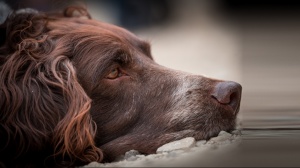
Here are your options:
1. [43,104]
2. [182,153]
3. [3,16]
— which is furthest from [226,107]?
[3,16]

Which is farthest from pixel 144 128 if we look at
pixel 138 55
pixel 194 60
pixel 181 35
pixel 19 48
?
pixel 181 35

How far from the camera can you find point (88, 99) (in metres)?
3.67

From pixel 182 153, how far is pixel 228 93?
2.24ft

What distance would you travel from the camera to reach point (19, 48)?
383 centimetres

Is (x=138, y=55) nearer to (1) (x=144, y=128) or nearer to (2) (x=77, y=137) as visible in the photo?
(1) (x=144, y=128)

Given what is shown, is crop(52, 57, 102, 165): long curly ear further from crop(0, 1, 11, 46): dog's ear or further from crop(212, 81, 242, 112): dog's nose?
crop(212, 81, 242, 112): dog's nose

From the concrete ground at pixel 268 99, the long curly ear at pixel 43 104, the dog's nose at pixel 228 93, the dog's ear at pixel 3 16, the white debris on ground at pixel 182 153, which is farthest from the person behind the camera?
the dog's ear at pixel 3 16

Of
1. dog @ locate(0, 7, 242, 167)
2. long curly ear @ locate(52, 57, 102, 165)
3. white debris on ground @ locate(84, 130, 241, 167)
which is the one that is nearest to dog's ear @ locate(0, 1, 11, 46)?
dog @ locate(0, 7, 242, 167)

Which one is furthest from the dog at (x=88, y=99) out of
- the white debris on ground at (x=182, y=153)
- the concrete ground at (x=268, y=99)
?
the concrete ground at (x=268, y=99)

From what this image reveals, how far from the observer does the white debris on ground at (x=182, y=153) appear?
9.50 ft

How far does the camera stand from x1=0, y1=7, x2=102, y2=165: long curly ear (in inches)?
136

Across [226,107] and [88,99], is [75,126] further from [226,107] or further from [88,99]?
[226,107]

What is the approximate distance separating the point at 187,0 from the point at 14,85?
36.7 ft

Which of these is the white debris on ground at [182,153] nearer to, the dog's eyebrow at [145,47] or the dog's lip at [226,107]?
the dog's lip at [226,107]
